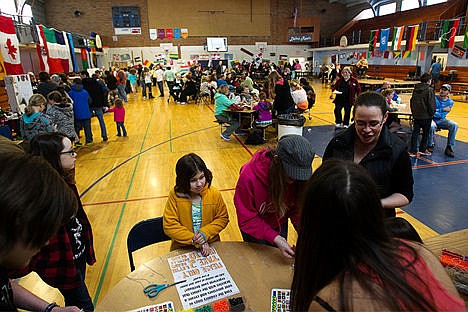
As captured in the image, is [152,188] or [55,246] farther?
[152,188]

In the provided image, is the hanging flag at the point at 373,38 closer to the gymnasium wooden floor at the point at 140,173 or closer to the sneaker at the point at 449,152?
the gymnasium wooden floor at the point at 140,173

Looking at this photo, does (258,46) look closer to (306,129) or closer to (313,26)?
(313,26)

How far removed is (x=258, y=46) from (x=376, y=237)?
78.6 feet

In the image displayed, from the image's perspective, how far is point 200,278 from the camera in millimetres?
1703

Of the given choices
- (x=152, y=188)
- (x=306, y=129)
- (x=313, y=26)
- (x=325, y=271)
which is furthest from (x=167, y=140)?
(x=313, y=26)

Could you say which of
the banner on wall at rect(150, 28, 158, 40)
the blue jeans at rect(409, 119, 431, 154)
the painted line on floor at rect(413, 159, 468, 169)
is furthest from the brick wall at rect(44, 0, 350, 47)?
the painted line on floor at rect(413, 159, 468, 169)

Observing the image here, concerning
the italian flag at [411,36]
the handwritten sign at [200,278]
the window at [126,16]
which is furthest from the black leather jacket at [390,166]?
the window at [126,16]

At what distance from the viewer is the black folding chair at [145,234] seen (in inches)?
86.4

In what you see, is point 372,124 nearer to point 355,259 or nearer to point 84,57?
point 355,259

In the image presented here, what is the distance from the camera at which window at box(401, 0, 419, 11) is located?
19453 mm

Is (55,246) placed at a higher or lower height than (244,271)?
higher

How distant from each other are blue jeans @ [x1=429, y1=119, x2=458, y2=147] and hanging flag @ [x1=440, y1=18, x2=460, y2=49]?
991cm

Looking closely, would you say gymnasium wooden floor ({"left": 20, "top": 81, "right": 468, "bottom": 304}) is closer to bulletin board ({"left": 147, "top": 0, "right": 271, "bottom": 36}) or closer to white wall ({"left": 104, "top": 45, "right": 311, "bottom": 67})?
white wall ({"left": 104, "top": 45, "right": 311, "bottom": 67})

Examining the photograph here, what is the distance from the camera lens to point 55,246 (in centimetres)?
183
